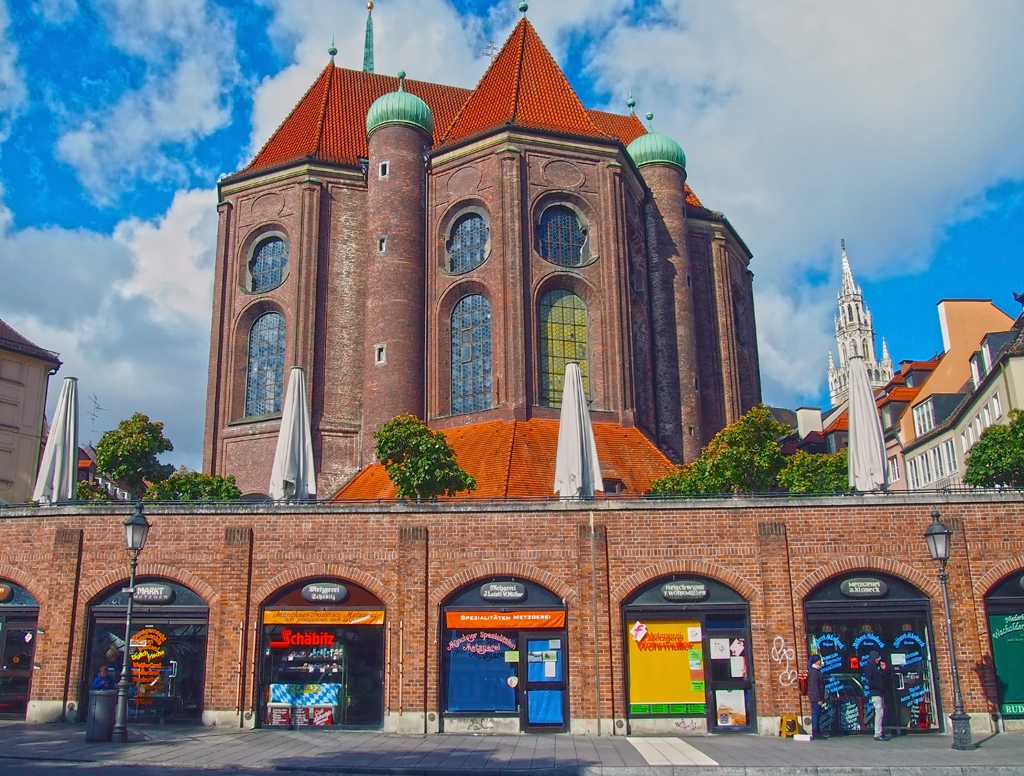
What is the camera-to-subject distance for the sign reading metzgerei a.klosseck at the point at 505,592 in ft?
65.8

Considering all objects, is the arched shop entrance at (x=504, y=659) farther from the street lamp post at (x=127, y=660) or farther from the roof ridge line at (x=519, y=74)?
the roof ridge line at (x=519, y=74)

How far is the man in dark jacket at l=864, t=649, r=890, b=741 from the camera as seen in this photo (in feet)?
60.1

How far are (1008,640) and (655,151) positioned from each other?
30.0 metres

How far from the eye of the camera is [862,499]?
2020cm

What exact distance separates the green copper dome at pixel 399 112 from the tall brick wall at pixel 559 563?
22685 mm

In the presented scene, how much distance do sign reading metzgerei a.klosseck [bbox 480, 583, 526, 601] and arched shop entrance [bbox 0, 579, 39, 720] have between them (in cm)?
980

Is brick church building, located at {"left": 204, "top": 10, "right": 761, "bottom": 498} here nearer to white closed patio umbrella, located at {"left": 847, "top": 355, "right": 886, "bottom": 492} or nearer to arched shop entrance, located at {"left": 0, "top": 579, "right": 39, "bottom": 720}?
white closed patio umbrella, located at {"left": 847, "top": 355, "right": 886, "bottom": 492}

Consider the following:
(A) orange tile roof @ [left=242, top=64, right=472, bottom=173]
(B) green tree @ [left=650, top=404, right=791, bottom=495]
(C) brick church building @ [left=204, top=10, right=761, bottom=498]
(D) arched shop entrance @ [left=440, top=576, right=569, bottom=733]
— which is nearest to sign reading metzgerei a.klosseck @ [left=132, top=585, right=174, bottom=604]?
(D) arched shop entrance @ [left=440, top=576, right=569, bottom=733]

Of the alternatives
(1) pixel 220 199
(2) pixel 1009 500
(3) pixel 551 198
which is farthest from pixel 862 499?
(1) pixel 220 199

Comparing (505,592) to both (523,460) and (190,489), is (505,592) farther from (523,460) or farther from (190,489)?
(190,489)

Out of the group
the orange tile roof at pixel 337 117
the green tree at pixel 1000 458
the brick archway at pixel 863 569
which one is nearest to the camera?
the brick archway at pixel 863 569

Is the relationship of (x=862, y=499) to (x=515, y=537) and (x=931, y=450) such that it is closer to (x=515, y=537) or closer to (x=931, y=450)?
(x=515, y=537)

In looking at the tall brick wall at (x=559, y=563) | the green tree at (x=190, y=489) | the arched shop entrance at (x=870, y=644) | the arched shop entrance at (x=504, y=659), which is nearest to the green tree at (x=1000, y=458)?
the tall brick wall at (x=559, y=563)

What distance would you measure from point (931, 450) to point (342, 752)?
1399 inches
